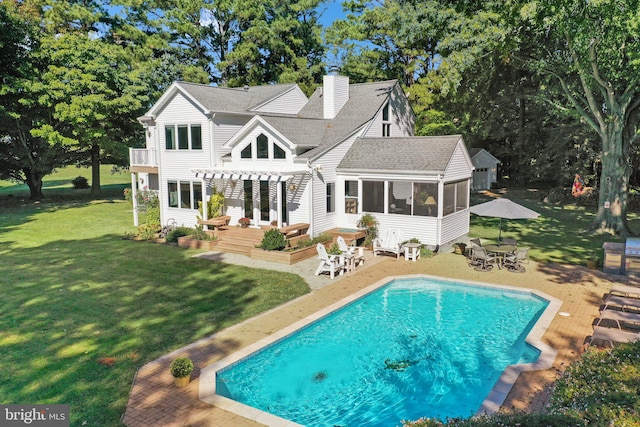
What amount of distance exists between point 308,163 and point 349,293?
7.57 meters

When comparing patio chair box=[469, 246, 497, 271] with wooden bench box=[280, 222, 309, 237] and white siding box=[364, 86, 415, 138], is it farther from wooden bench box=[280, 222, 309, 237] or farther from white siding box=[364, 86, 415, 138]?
white siding box=[364, 86, 415, 138]

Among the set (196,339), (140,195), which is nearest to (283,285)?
(196,339)

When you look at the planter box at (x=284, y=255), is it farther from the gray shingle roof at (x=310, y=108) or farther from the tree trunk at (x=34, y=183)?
the tree trunk at (x=34, y=183)

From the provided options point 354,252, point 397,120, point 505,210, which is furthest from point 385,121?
point 354,252

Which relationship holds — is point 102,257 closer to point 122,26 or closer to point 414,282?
point 414,282

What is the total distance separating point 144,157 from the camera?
1014 inches

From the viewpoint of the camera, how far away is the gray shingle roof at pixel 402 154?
1964 cm

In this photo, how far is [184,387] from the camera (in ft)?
28.3

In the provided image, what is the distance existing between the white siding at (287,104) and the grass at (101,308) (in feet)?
32.9

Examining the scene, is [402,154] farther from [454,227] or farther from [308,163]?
[308,163]

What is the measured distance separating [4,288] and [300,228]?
1112 centimetres

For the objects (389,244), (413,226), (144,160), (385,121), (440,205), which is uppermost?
(385,121)

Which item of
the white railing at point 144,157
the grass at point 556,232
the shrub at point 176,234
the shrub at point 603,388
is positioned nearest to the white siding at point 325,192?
the shrub at point 176,234

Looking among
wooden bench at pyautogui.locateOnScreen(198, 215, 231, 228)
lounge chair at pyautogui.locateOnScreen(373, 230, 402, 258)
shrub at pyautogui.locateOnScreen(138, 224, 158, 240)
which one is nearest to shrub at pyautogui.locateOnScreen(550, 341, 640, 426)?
lounge chair at pyautogui.locateOnScreen(373, 230, 402, 258)
